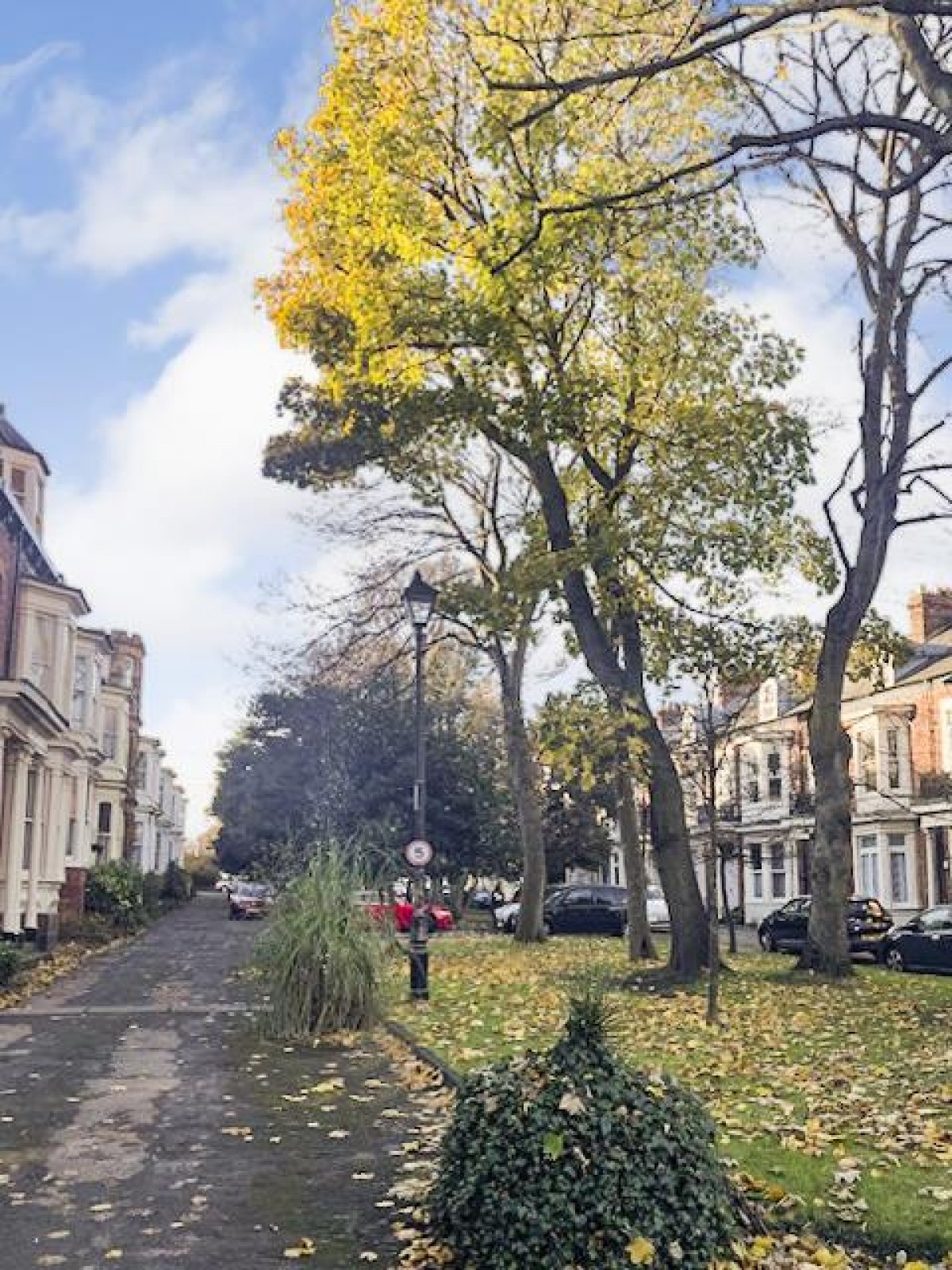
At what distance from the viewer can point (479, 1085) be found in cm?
582

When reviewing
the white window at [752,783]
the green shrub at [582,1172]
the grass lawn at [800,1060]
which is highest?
the white window at [752,783]

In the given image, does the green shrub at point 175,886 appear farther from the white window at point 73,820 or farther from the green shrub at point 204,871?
the green shrub at point 204,871

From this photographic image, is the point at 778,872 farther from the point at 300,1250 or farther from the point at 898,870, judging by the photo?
the point at 300,1250

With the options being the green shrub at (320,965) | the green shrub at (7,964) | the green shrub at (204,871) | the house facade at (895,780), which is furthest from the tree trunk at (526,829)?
the green shrub at (204,871)

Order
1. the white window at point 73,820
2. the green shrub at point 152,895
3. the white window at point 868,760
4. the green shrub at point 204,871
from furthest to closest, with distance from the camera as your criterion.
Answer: the green shrub at point 204,871, the white window at point 868,760, the green shrub at point 152,895, the white window at point 73,820

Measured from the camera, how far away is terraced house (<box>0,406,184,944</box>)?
23828 mm

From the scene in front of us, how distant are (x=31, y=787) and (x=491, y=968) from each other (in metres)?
11.3

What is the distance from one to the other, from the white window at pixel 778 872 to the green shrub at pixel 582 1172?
4676 centimetres

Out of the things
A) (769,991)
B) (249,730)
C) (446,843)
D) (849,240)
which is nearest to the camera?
(769,991)

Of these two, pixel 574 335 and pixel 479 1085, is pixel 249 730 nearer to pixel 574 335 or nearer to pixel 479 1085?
pixel 574 335

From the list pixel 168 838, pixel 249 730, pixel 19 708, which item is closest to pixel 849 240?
pixel 19 708

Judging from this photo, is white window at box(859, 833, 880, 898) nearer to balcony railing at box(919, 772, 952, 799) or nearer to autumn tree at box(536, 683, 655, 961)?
balcony railing at box(919, 772, 952, 799)

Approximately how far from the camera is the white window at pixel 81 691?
116 feet

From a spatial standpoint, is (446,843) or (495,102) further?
(446,843)
